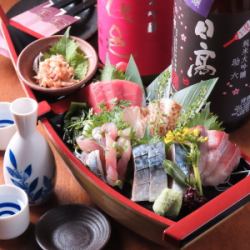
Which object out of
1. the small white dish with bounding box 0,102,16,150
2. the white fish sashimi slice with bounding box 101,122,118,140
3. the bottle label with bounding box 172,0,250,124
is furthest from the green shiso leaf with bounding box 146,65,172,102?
the small white dish with bounding box 0,102,16,150

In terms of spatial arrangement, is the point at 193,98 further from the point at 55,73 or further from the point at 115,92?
the point at 55,73

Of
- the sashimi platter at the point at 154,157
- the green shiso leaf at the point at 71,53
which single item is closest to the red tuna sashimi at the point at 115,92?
the sashimi platter at the point at 154,157

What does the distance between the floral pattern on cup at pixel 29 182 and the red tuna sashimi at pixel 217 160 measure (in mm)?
245

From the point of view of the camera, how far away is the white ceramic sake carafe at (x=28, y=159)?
866 mm

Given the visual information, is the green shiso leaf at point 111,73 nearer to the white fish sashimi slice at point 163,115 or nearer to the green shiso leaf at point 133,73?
the green shiso leaf at point 133,73

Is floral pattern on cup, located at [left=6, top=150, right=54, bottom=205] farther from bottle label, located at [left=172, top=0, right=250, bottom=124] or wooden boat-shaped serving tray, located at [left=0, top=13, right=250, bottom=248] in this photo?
bottle label, located at [left=172, top=0, right=250, bottom=124]

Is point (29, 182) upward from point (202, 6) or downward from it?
downward

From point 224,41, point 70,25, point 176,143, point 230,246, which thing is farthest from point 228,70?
point 70,25

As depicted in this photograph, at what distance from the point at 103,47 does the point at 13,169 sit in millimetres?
342

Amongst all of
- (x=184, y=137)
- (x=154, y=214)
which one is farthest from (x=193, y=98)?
(x=154, y=214)

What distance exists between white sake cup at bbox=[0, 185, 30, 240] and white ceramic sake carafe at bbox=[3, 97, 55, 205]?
0.03 meters

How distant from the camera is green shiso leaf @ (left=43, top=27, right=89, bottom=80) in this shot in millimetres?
1078

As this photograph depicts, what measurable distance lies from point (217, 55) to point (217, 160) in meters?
0.17

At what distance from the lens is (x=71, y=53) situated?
1093mm
